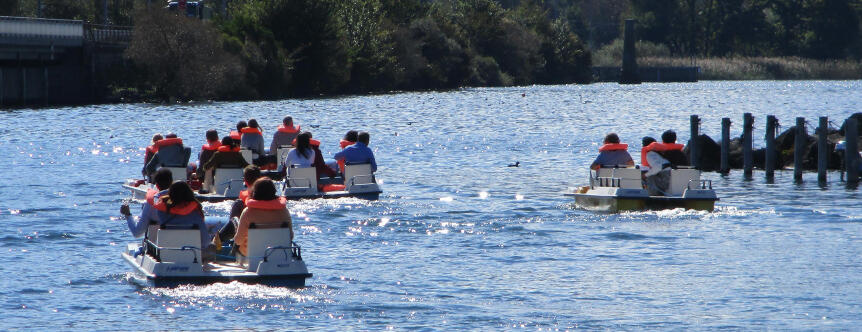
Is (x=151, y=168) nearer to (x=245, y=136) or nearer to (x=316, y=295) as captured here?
(x=245, y=136)

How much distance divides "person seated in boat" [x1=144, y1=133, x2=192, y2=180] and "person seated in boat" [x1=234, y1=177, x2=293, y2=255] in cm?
1147

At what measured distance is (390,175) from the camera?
41.1 meters

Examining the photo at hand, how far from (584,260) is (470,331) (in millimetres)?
6158

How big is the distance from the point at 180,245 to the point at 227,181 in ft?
34.6

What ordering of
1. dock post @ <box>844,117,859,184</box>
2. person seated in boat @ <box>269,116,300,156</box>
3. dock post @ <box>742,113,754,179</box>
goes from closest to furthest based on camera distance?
1. person seated in boat @ <box>269,116,300,156</box>
2. dock post @ <box>844,117,859,184</box>
3. dock post @ <box>742,113,754,179</box>

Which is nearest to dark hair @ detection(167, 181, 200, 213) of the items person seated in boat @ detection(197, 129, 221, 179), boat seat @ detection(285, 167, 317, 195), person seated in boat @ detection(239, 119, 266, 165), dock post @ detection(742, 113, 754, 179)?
boat seat @ detection(285, 167, 317, 195)

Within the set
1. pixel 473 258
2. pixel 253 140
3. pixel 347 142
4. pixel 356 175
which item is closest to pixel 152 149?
pixel 253 140

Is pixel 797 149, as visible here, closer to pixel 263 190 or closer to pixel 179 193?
pixel 263 190

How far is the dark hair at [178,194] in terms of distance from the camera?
1773 centimetres

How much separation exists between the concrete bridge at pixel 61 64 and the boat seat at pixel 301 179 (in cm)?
5726

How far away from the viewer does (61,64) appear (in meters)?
91.1

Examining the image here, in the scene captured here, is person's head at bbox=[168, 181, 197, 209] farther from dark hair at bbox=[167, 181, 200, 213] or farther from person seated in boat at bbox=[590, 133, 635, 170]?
person seated in boat at bbox=[590, 133, 635, 170]

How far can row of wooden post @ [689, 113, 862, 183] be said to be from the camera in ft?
119

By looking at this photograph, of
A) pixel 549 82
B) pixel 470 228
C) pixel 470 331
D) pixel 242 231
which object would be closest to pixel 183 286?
pixel 242 231
